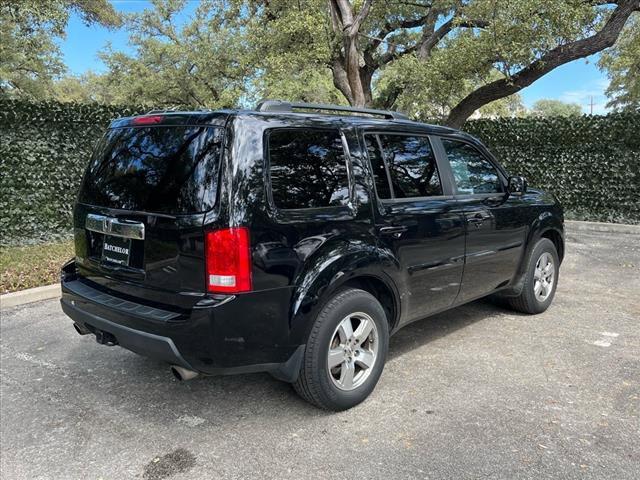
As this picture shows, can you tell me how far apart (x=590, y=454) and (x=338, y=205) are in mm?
1958

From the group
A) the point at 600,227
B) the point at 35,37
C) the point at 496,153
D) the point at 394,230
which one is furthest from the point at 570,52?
the point at 35,37

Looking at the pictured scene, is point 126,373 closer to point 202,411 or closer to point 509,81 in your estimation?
point 202,411

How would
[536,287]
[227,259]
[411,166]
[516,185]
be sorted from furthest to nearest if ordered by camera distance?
[536,287] < [516,185] < [411,166] < [227,259]

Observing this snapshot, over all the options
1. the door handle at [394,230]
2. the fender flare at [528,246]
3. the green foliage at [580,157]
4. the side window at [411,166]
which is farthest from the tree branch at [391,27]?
the door handle at [394,230]

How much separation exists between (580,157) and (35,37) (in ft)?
45.3

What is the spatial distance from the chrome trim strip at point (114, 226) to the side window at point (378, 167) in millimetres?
1535

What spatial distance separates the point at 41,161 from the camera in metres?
8.25

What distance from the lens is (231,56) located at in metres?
18.2

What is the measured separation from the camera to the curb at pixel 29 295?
5.58 metres

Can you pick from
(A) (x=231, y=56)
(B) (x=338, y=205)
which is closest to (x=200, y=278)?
Answer: (B) (x=338, y=205)

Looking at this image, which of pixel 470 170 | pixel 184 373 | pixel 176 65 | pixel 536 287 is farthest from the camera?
pixel 176 65

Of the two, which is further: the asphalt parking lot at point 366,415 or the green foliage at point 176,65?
the green foliage at point 176,65

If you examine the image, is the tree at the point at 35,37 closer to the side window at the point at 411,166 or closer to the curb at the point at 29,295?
the curb at the point at 29,295

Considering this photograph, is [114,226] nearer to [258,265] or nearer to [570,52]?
[258,265]
